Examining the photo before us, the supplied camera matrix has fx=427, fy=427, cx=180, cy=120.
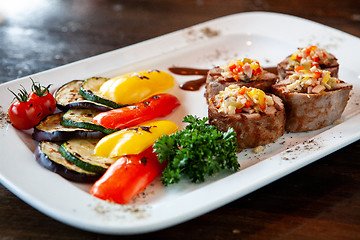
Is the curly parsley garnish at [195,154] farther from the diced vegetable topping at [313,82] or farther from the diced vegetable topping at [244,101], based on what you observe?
the diced vegetable topping at [313,82]

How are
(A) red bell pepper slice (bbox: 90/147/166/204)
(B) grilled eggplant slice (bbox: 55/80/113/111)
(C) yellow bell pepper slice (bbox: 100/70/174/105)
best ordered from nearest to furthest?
(A) red bell pepper slice (bbox: 90/147/166/204) < (B) grilled eggplant slice (bbox: 55/80/113/111) < (C) yellow bell pepper slice (bbox: 100/70/174/105)

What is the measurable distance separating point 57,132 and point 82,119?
1.32 ft

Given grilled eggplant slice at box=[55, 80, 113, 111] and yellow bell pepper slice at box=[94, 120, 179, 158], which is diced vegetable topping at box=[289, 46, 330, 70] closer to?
yellow bell pepper slice at box=[94, 120, 179, 158]

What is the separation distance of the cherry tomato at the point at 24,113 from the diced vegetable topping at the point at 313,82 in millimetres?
2502

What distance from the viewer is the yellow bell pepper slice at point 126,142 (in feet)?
12.0

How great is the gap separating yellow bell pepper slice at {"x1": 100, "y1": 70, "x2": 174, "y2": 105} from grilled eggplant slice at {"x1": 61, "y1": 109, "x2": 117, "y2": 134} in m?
0.35

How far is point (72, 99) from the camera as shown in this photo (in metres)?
4.50

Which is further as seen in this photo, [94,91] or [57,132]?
[94,91]

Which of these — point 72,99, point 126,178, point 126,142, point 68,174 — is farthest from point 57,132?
point 126,178

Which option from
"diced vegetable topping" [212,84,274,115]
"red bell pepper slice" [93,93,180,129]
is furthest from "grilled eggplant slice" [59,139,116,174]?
"diced vegetable topping" [212,84,274,115]

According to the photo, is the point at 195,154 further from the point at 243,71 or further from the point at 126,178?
the point at 243,71

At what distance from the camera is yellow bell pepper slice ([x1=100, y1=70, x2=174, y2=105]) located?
4641 mm

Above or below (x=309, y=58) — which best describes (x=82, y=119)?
below

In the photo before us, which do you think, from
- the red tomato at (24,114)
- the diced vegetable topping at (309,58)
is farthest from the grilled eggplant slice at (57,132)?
the diced vegetable topping at (309,58)
